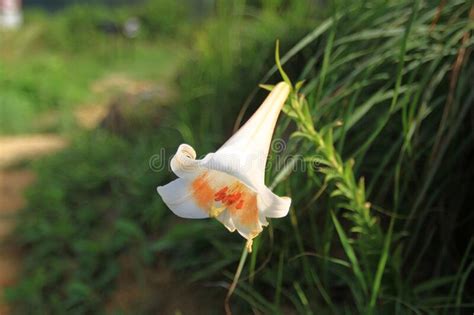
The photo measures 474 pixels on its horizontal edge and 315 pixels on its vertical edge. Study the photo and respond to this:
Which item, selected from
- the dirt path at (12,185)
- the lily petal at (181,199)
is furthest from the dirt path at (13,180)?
the lily petal at (181,199)

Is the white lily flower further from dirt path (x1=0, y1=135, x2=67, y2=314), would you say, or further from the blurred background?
dirt path (x1=0, y1=135, x2=67, y2=314)

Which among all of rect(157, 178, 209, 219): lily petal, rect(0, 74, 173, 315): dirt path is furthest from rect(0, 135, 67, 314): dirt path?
rect(157, 178, 209, 219): lily petal

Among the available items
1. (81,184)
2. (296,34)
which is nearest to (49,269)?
(81,184)

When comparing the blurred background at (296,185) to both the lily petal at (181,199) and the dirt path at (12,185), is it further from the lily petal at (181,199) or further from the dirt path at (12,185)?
the lily petal at (181,199)

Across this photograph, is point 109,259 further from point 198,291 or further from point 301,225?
point 301,225

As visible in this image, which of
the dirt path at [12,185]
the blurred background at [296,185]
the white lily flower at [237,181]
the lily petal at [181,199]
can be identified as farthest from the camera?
the dirt path at [12,185]

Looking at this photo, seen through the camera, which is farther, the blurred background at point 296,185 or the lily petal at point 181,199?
the blurred background at point 296,185
